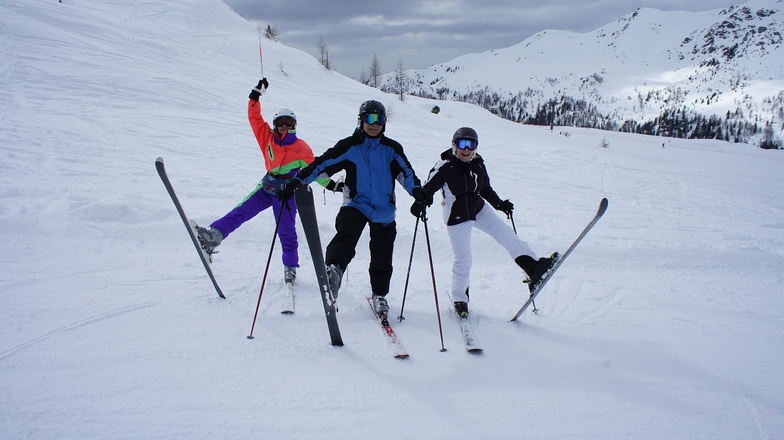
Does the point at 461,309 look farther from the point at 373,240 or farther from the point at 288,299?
Result: the point at 288,299

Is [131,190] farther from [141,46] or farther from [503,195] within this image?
[141,46]

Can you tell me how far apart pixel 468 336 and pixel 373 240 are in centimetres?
119

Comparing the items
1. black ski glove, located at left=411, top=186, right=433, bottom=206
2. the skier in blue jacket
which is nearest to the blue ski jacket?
the skier in blue jacket

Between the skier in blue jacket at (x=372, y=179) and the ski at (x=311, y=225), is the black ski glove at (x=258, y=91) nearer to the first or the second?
the skier in blue jacket at (x=372, y=179)

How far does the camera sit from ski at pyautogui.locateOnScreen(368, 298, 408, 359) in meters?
2.93

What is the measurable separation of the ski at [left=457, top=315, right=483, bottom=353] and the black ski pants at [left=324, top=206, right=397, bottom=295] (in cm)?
77

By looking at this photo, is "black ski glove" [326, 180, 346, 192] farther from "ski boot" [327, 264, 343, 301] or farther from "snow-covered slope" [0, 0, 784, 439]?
"snow-covered slope" [0, 0, 784, 439]

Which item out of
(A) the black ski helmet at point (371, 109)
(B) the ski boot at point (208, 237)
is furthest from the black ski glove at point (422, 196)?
(B) the ski boot at point (208, 237)

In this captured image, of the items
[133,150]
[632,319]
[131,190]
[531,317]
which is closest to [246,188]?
[131,190]

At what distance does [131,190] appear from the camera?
5.94 meters

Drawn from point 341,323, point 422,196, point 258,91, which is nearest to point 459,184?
point 422,196

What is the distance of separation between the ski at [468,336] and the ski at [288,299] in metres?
1.57

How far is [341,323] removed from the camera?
11.1 ft

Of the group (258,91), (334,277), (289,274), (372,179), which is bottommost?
(289,274)
